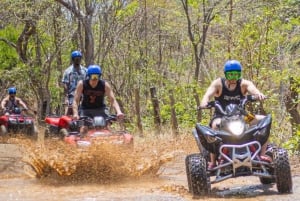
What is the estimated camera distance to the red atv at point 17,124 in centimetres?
1822

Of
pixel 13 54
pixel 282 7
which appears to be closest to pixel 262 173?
pixel 282 7

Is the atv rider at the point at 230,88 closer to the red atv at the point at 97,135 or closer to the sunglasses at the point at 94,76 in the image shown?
the red atv at the point at 97,135

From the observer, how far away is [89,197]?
24.0 ft

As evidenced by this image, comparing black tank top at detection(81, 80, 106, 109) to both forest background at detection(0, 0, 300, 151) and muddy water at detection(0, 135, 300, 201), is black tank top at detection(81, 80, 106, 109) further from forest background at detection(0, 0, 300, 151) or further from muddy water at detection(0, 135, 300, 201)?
forest background at detection(0, 0, 300, 151)

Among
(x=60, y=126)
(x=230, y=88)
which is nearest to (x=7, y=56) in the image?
(x=60, y=126)

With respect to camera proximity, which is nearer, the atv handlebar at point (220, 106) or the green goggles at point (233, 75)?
the atv handlebar at point (220, 106)

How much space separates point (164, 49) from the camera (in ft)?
94.1

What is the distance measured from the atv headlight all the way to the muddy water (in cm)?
73

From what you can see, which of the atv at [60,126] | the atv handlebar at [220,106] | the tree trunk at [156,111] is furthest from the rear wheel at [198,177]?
the tree trunk at [156,111]

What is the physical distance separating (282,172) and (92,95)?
3.68 meters

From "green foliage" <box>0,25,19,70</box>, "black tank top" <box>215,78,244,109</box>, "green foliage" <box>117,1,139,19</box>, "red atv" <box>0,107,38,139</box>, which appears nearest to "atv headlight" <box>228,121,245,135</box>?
"black tank top" <box>215,78,244,109</box>

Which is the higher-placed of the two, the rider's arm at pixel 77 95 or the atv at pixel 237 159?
the rider's arm at pixel 77 95

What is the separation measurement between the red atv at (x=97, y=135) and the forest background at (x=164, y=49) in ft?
11.5

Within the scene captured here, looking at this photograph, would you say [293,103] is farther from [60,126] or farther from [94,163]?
[94,163]
